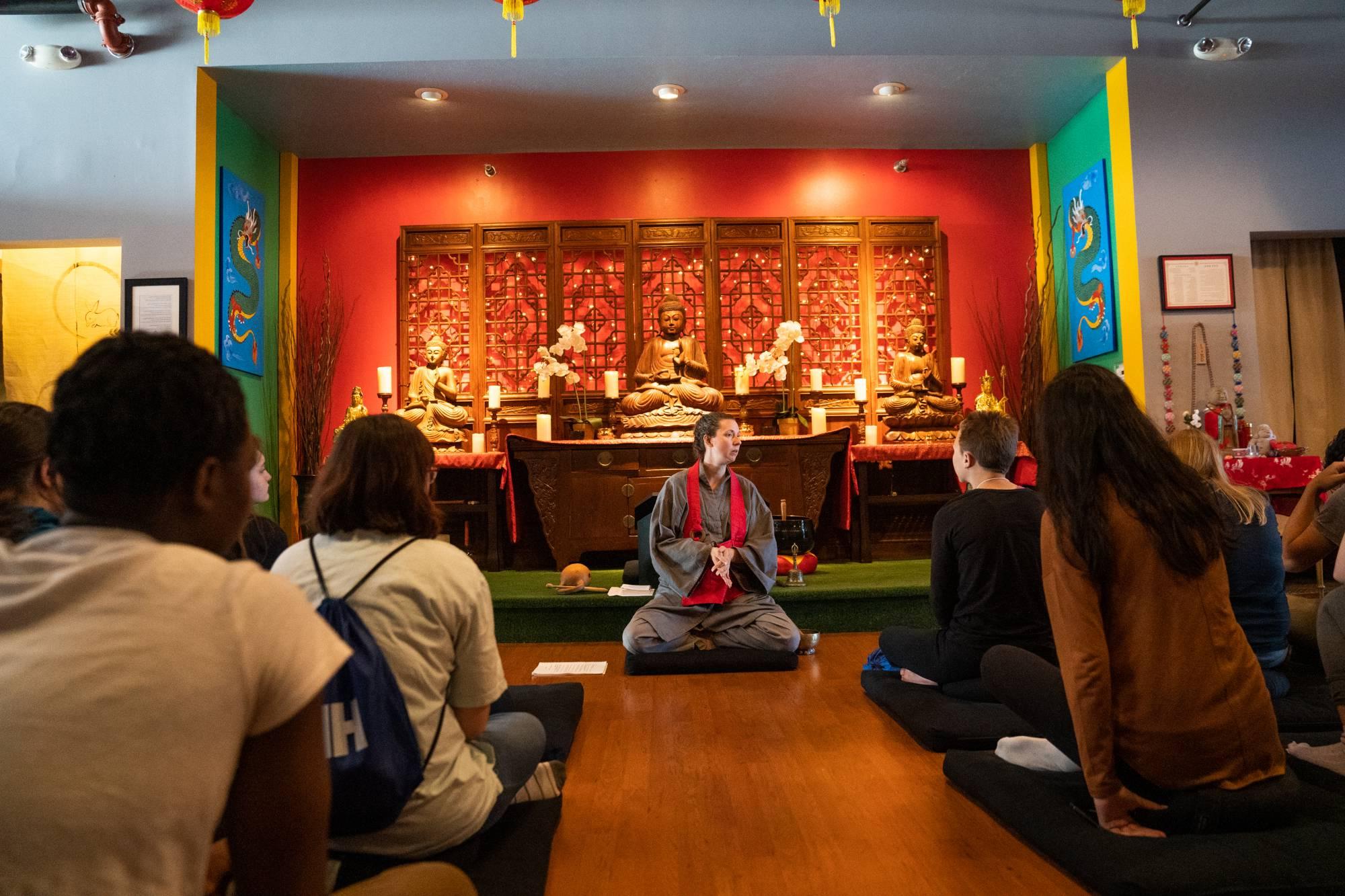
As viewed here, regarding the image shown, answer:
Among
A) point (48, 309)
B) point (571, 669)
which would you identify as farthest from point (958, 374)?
point (48, 309)

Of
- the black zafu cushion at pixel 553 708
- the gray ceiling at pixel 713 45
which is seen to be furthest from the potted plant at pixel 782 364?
the black zafu cushion at pixel 553 708

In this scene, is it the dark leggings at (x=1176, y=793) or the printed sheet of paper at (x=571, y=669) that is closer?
the dark leggings at (x=1176, y=793)

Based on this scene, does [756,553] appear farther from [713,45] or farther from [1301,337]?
[1301,337]

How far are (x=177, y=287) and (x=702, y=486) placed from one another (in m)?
A: 3.43

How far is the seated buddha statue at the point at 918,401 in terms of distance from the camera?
6605 mm

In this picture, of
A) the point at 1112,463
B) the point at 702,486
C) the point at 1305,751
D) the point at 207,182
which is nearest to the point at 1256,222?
the point at 702,486

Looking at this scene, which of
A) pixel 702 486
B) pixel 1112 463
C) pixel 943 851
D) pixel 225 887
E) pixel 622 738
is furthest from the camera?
pixel 702 486

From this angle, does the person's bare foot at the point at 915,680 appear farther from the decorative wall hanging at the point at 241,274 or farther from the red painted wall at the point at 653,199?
the decorative wall hanging at the point at 241,274

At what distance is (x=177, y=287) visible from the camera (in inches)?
216

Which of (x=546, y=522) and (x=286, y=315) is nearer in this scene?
(x=546, y=522)

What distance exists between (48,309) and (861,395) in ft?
18.7

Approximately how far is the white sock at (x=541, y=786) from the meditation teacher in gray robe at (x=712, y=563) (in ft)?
5.37

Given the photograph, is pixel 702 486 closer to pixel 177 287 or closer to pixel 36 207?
pixel 177 287

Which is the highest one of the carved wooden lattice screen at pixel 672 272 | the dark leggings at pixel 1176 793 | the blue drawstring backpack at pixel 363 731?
the carved wooden lattice screen at pixel 672 272
